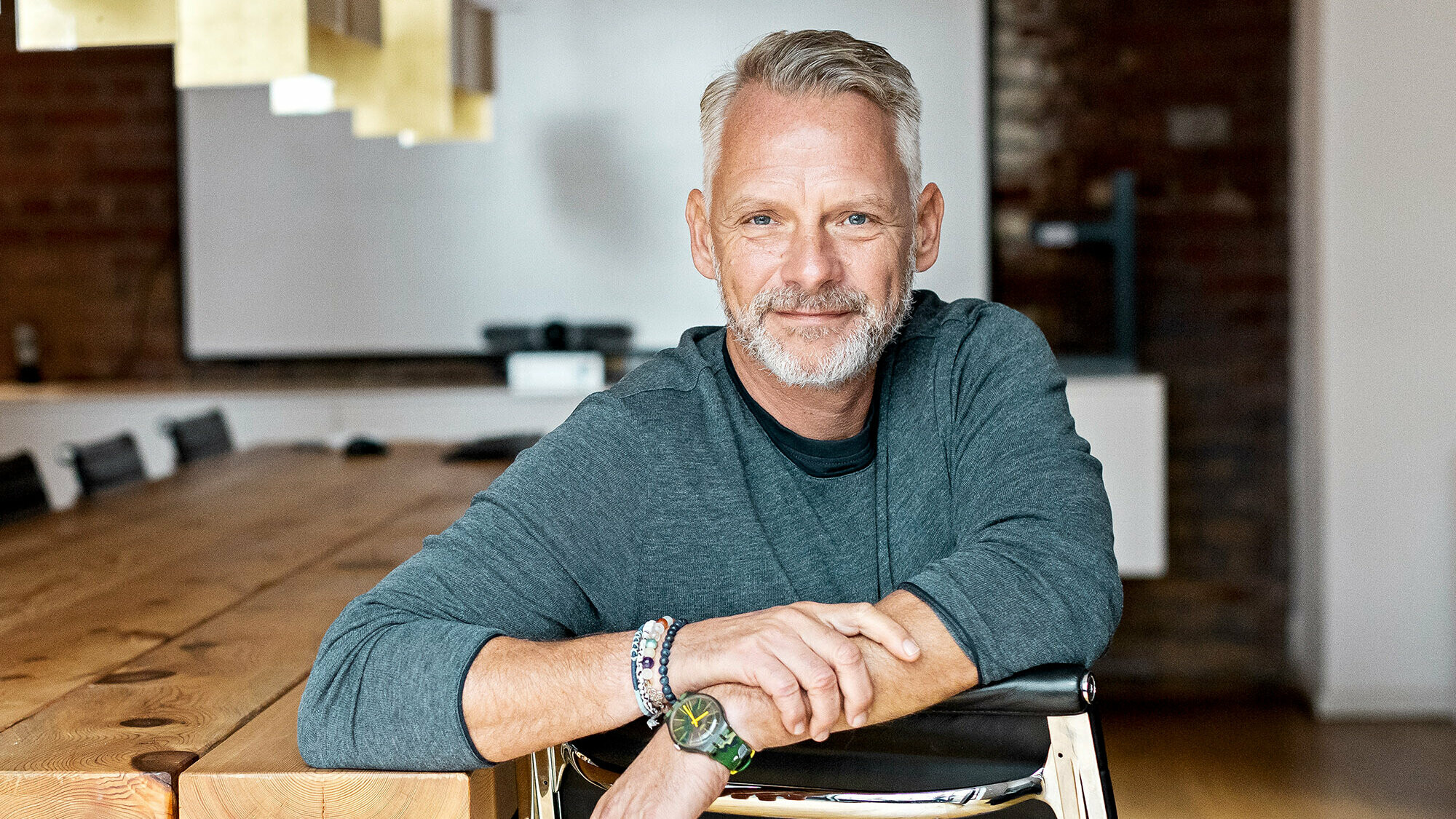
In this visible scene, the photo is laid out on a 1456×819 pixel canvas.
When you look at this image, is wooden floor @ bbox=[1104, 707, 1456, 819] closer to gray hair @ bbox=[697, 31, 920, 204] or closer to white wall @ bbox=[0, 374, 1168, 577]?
white wall @ bbox=[0, 374, 1168, 577]

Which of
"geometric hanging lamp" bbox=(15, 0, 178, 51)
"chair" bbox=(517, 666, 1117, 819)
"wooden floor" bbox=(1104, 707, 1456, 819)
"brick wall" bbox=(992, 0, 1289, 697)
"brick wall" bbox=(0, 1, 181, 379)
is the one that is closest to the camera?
"chair" bbox=(517, 666, 1117, 819)

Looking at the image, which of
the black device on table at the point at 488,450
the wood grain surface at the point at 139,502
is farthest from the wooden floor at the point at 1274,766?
the wood grain surface at the point at 139,502

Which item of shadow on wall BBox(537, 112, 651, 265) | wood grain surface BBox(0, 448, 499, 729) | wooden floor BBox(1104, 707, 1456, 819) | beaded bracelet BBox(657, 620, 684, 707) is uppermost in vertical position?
shadow on wall BBox(537, 112, 651, 265)

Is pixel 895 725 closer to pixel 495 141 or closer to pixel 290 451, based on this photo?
pixel 290 451

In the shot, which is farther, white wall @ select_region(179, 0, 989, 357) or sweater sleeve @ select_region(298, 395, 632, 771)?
white wall @ select_region(179, 0, 989, 357)

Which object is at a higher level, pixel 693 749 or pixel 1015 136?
pixel 1015 136

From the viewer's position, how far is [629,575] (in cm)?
138

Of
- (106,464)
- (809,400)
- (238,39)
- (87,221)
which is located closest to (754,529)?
(809,400)

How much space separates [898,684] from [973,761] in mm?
169

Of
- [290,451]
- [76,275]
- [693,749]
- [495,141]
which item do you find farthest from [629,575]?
[76,275]

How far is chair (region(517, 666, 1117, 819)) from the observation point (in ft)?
3.00

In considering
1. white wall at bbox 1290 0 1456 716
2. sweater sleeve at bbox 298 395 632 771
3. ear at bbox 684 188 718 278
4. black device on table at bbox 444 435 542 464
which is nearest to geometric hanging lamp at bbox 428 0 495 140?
black device on table at bbox 444 435 542 464

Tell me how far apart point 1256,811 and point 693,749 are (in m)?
2.53

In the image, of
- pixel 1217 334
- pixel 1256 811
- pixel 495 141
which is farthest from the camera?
pixel 495 141
